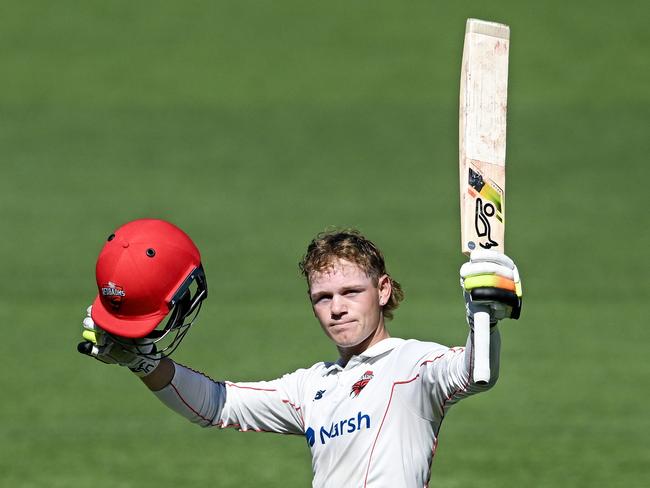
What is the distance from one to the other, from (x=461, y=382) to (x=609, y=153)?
61.4ft

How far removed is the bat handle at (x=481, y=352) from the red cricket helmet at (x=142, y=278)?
5.05 ft

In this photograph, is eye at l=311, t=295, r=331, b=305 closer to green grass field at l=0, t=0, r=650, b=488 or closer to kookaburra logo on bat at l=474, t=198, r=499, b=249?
kookaburra logo on bat at l=474, t=198, r=499, b=249

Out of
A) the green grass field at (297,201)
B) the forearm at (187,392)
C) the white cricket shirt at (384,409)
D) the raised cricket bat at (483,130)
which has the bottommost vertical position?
the white cricket shirt at (384,409)

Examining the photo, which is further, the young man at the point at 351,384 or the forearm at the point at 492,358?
the young man at the point at 351,384

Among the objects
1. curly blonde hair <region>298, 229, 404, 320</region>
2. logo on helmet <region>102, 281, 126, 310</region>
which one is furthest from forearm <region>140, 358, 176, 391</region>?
curly blonde hair <region>298, 229, 404, 320</region>

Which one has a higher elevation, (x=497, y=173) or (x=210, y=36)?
(x=210, y=36)

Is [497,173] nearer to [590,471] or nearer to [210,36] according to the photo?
[590,471]

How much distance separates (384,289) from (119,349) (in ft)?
4.20

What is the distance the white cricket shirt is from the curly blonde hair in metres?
0.31

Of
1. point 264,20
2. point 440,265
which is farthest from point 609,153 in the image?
point 264,20

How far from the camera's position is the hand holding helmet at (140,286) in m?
6.22

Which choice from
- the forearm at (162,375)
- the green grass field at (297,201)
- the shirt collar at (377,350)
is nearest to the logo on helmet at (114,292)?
the forearm at (162,375)

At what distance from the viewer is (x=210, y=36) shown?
97.0 feet

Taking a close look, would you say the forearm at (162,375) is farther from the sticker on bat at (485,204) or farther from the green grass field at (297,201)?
the green grass field at (297,201)
